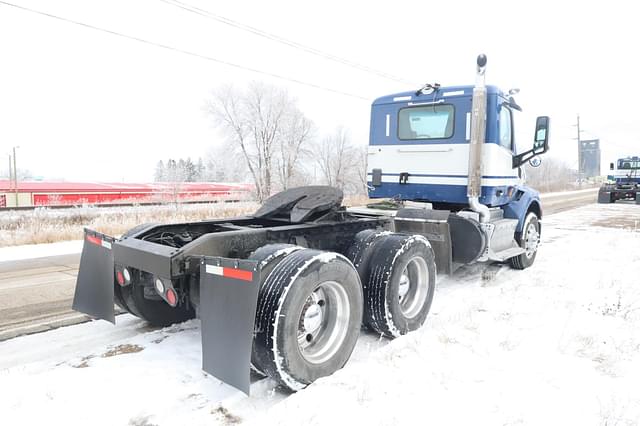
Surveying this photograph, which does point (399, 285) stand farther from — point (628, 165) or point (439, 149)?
point (628, 165)

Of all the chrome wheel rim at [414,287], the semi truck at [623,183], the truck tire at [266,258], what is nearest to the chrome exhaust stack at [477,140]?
the chrome wheel rim at [414,287]

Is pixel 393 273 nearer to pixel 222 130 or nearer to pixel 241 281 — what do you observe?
pixel 241 281

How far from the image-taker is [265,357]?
283 centimetres

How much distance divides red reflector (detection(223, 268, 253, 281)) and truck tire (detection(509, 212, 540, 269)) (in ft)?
18.8

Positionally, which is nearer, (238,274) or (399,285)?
(238,274)

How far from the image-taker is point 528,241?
7.36 meters

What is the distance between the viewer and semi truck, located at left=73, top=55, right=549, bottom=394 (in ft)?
9.32

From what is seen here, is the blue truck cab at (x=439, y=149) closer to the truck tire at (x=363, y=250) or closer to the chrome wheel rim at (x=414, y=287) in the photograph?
the chrome wheel rim at (x=414, y=287)

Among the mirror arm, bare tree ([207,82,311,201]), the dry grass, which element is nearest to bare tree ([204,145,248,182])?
bare tree ([207,82,311,201])

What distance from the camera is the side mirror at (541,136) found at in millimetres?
6320

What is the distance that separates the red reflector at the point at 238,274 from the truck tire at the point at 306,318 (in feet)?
0.93

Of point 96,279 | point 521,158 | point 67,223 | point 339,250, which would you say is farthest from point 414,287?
point 67,223

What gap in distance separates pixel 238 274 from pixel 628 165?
30565 mm

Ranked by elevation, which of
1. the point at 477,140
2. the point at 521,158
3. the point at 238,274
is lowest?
the point at 238,274
